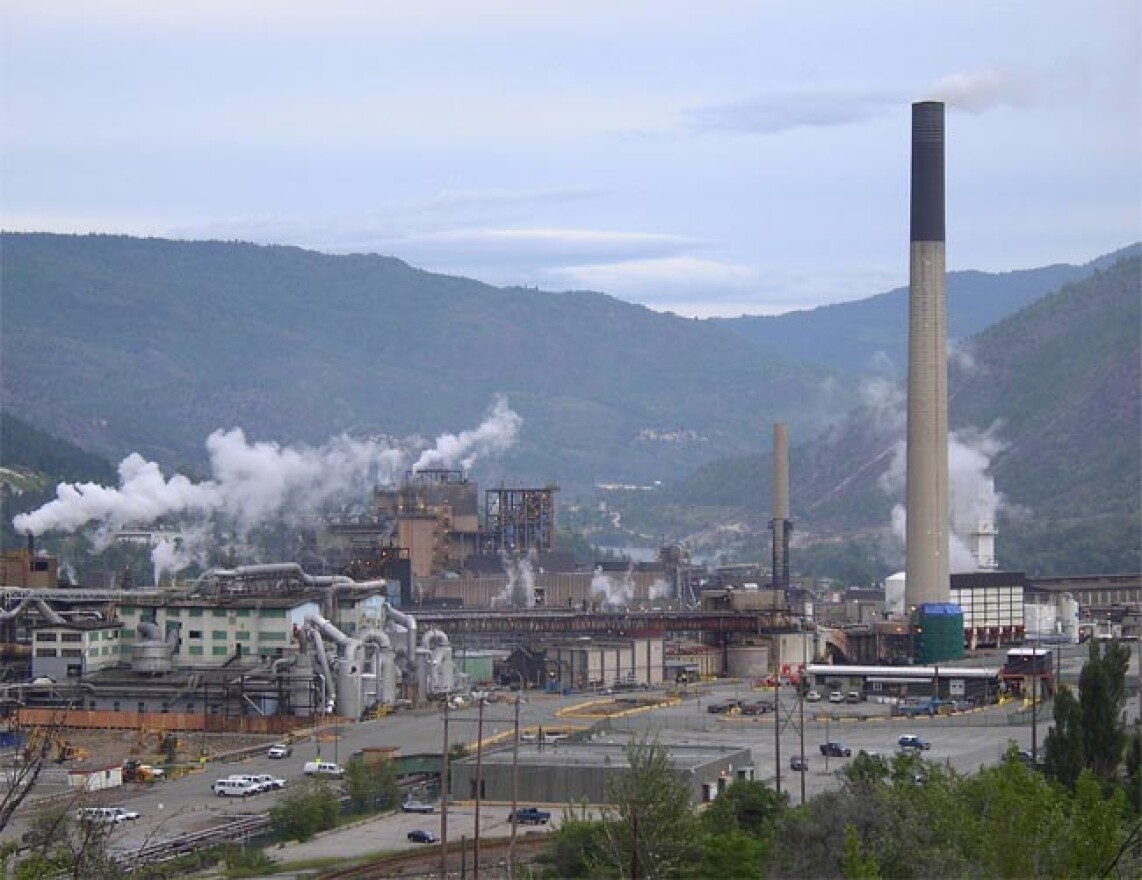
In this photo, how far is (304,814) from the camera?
149 ft

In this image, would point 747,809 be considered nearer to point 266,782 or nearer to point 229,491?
point 266,782

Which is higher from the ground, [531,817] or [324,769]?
[324,769]

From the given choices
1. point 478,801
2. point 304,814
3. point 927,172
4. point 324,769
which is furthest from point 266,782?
point 927,172

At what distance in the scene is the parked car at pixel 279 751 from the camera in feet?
189

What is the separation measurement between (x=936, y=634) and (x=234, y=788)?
3695cm

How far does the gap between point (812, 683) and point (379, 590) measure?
13.2 metres

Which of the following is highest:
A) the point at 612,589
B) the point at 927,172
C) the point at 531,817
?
the point at 927,172

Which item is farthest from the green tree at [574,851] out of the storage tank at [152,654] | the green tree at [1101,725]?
the storage tank at [152,654]

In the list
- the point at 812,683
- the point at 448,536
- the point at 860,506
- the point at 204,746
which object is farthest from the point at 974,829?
the point at 860,506

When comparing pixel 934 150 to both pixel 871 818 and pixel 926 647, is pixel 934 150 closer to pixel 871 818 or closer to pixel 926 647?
pixel 926 647

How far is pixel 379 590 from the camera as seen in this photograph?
73875mm

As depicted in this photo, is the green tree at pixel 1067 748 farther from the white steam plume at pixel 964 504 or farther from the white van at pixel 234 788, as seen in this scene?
the white steam plume at pixel 964 504

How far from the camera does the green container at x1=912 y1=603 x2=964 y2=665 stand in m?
83.5

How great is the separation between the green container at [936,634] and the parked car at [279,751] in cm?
2996
